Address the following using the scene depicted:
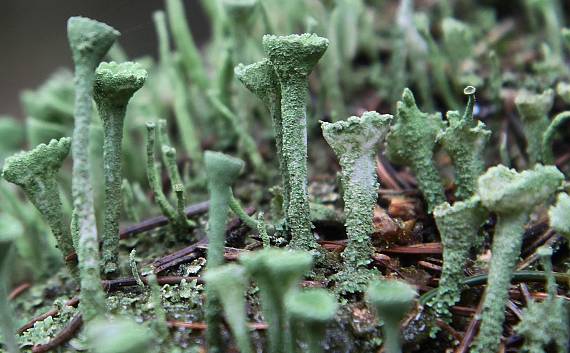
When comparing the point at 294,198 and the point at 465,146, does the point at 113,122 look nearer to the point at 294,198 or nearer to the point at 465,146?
the point at 294,198

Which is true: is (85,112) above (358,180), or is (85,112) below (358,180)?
above

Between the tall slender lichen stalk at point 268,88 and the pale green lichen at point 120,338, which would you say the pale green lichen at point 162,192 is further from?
the pale green lichen at point 120,338

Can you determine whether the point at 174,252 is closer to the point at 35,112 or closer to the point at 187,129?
the point at 187,129

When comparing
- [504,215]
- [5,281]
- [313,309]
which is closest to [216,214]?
[313,309]

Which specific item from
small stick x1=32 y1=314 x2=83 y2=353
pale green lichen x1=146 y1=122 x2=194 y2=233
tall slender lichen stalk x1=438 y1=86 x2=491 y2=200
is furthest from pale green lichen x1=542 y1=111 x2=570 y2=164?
small stick x1=32 y1=314 x2=83 y2=353

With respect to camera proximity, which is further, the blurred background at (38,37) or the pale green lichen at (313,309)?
the blurred background at (38,37)

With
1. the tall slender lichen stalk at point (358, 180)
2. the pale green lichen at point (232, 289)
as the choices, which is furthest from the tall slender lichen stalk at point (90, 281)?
the tall slender lichen stalk at point (358, 180)
